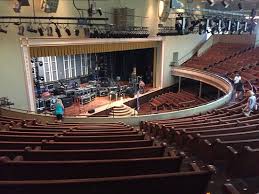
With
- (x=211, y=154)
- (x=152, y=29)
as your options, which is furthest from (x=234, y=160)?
(x=152, y=29)

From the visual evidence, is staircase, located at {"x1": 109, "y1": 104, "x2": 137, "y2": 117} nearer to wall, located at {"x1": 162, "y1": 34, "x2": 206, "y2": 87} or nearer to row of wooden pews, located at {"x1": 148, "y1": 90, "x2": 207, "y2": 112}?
row of wooden pews, located at {"x1": 148, "y1": 90, "x2": 207, "y2": 112}

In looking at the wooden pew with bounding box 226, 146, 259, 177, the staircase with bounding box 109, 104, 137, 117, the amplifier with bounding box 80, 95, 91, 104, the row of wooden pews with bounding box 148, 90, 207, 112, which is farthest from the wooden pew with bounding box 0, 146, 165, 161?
the amplifier with bounding box 80, 95, 91, 104

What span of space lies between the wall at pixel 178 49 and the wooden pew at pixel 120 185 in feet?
60.6

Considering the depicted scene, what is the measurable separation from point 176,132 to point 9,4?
902 cm

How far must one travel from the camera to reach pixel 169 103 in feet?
55.9

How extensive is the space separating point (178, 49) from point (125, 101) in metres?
7.16

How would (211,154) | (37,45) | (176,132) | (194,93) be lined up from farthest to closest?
(194,93), (37,45), (176,132), (211,154)

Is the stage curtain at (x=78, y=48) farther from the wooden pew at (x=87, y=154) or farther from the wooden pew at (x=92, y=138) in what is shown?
A: the wooden pew at (x=87, y=154)

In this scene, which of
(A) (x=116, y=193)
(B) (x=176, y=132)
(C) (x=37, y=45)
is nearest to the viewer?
(A) (x=116, y=193)

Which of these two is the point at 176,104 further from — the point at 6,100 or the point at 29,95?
the point at 6,100

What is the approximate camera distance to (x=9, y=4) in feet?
34.9

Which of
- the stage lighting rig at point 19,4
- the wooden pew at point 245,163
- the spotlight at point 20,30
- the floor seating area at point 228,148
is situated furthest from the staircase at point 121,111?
the wooden pew at point 245,163

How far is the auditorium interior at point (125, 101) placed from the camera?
93.2 inches

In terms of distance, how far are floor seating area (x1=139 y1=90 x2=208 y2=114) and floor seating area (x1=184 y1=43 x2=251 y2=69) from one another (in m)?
3.29
